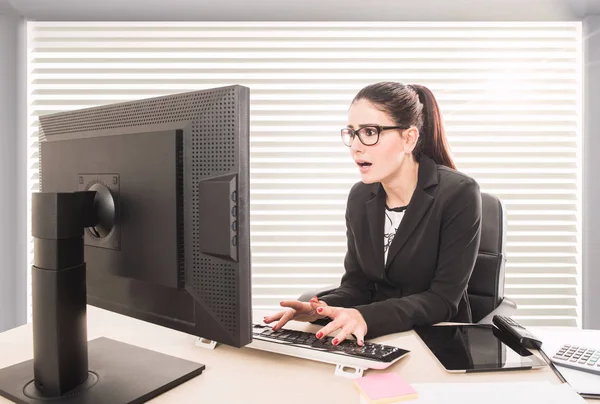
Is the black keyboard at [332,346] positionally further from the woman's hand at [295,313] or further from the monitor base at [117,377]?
the monitor base at [117,377]

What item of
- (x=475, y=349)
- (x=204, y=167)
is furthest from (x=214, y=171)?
(x=475, y=349)

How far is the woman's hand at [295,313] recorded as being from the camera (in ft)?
3.86

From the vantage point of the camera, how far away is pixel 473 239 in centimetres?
159

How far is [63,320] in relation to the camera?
822mm

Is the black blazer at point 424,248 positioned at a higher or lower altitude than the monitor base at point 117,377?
higher

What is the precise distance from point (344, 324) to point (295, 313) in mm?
161

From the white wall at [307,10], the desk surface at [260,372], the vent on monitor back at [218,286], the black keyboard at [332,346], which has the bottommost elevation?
the desk surface at [260,372]

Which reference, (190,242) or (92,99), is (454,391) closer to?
(190,242)

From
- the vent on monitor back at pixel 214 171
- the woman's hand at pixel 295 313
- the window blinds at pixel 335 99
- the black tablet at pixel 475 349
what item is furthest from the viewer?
the window blinds at pixel 335 99

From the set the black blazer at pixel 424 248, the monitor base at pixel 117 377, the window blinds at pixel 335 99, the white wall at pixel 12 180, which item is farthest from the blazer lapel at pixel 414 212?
the white wall at pixel 12 180

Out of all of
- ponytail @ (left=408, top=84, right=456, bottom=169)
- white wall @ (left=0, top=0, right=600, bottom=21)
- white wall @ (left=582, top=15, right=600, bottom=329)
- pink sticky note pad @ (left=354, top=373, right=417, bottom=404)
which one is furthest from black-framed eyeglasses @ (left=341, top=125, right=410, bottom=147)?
white wall @ (left=582, top=15, right=600, bottom=329)

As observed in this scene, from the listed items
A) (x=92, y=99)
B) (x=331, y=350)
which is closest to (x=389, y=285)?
(x=331, y=350)

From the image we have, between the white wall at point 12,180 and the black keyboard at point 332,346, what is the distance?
216 cm

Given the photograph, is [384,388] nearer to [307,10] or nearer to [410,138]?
[410,138]
